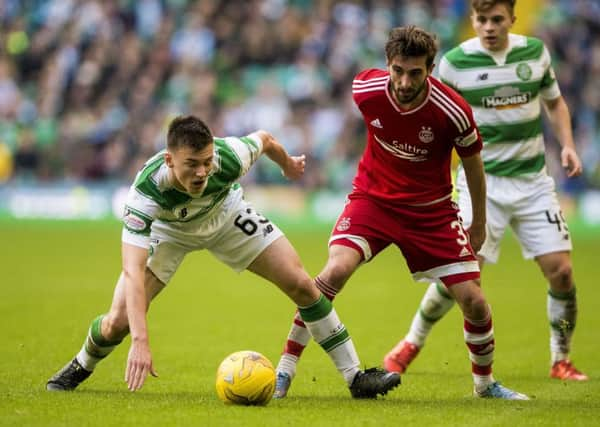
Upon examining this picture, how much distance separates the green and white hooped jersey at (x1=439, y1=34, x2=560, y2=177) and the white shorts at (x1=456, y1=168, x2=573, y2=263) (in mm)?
101

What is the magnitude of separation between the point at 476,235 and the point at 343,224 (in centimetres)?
80

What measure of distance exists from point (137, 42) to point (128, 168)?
335 centimetres

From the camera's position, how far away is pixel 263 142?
681 cm

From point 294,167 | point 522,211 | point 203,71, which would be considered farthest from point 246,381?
point 203,71

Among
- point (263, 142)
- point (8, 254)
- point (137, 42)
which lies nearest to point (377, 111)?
point (263, 142)

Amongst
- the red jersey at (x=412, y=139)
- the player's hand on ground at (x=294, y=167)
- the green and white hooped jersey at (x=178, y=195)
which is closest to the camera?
the green and white hooped jersey at (x=178, y=195)

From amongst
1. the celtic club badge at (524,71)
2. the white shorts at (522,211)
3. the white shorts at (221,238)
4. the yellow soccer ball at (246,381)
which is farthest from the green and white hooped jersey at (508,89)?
the yellow soccer ball at (246,381)

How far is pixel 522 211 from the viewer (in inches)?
312

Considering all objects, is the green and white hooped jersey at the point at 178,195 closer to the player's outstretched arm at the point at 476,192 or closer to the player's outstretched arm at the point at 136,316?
the player's outstretched arm at the point at 136,316

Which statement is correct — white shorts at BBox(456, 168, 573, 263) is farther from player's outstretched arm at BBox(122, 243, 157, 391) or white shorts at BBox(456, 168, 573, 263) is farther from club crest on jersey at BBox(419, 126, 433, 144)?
player's outstretched arm at BBox(122, 243, 157, 391)

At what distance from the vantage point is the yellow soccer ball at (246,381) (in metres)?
6.23

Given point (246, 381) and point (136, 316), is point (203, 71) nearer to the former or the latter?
point (246, 381)

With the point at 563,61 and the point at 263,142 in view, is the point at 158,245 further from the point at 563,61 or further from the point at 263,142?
the point at 563,61

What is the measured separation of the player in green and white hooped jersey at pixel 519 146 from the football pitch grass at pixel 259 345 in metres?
0.66
